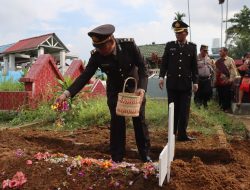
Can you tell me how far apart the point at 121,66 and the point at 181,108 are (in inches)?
70.4

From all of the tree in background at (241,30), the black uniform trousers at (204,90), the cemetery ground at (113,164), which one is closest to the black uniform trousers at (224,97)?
the black uniform trousers at (204,90)

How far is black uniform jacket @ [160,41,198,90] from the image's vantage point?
19.2ft

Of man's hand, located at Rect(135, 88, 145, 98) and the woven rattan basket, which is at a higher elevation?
man's hand, located at Rect(135, 88, 145, 98)

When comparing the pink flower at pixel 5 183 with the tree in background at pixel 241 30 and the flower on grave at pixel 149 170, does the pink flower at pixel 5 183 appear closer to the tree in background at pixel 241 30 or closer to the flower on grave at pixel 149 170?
the flower on grave at pixel 149 170

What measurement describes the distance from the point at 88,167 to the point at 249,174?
64.7 inches

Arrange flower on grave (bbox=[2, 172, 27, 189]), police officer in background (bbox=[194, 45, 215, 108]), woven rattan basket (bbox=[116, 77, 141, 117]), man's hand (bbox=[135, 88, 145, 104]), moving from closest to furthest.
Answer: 1. flower on grave (bbox=[2, 172, 27, 189])
2. woven rattan basket (bbox=[116, 77, 141, 117])
3. man's hand (bbox=[135, 88, 145, 104])
4. police officer in background (bbox=[194, 45, 215, 108])

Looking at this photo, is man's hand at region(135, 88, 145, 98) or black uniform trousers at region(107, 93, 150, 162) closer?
man's hand at region(135, 88, 145, 98)

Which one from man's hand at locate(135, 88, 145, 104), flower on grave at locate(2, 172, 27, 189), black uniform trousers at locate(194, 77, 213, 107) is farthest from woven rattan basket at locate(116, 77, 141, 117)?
black uniform trousers at locate(194, 77, 213, 107)

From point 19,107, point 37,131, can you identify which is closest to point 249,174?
point 37,131

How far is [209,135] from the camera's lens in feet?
20.6

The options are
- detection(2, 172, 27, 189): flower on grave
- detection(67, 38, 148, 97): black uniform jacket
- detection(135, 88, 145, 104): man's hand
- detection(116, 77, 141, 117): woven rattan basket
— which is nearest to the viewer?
detection(2, 172, 27, 189): flower on grave

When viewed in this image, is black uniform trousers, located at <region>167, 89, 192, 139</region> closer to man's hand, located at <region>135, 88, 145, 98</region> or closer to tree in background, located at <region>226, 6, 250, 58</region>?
man's hand, located at <region>135, 88, 145, 98</region>

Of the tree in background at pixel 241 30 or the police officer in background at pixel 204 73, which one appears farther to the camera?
the tree in background at pixel 241 30

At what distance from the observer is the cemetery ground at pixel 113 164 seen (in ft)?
10.6
